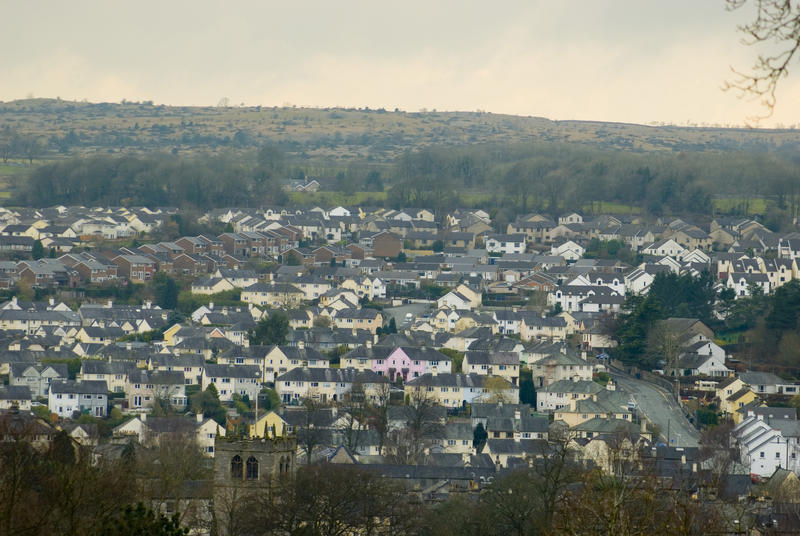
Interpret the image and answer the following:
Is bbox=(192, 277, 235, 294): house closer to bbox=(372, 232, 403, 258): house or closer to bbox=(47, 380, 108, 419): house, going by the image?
bbox=(372, 232, 403, 258): house

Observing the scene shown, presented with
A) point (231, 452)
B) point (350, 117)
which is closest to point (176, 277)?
point (231, 452)

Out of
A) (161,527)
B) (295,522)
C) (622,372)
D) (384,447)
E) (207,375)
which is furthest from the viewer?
(622,372)

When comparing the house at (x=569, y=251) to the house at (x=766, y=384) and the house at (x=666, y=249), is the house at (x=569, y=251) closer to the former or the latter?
the house at (x=666, y=249)

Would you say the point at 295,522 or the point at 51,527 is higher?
the point at 51,527

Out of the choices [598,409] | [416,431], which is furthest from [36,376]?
[598,409]

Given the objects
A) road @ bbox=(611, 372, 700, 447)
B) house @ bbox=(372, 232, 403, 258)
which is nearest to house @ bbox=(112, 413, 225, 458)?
road @ bbox=(611, 372, 700, 447)

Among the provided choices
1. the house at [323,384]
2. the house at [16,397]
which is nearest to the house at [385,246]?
the house at [323,384]

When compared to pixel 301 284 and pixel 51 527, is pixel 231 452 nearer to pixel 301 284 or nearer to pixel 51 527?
pixel 51 527
